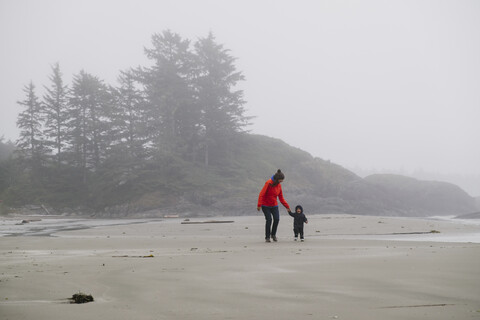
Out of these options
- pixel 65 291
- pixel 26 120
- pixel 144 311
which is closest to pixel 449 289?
pixel 144 311

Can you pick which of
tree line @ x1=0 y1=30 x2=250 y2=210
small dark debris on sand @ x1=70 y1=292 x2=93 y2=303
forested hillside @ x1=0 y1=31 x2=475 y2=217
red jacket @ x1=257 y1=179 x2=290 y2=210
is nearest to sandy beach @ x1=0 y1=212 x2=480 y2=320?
small dark debris on sand @ x1=70 y1=292 x2=93 y2=303

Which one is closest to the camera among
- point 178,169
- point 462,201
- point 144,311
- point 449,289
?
point 144,311

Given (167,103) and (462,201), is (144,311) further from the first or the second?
(462,201)

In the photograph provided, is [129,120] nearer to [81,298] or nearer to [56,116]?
[56,116]

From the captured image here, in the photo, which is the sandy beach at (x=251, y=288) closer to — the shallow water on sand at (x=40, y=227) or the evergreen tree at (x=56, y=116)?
the shallow water on sand at (x=40, y=227)

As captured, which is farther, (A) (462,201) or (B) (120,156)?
(A) (462,201)

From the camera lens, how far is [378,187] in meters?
41.0

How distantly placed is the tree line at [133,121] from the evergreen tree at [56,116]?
11 centimetres

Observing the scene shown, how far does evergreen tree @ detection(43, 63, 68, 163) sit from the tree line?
0.11 meters

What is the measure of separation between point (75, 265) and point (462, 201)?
45.7m

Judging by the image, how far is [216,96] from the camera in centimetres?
4500

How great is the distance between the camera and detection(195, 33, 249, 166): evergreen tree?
4402 centimetres

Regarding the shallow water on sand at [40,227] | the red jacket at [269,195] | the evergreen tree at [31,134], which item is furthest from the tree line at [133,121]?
the red jacket at [269,195]

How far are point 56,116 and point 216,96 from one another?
59.4ft
